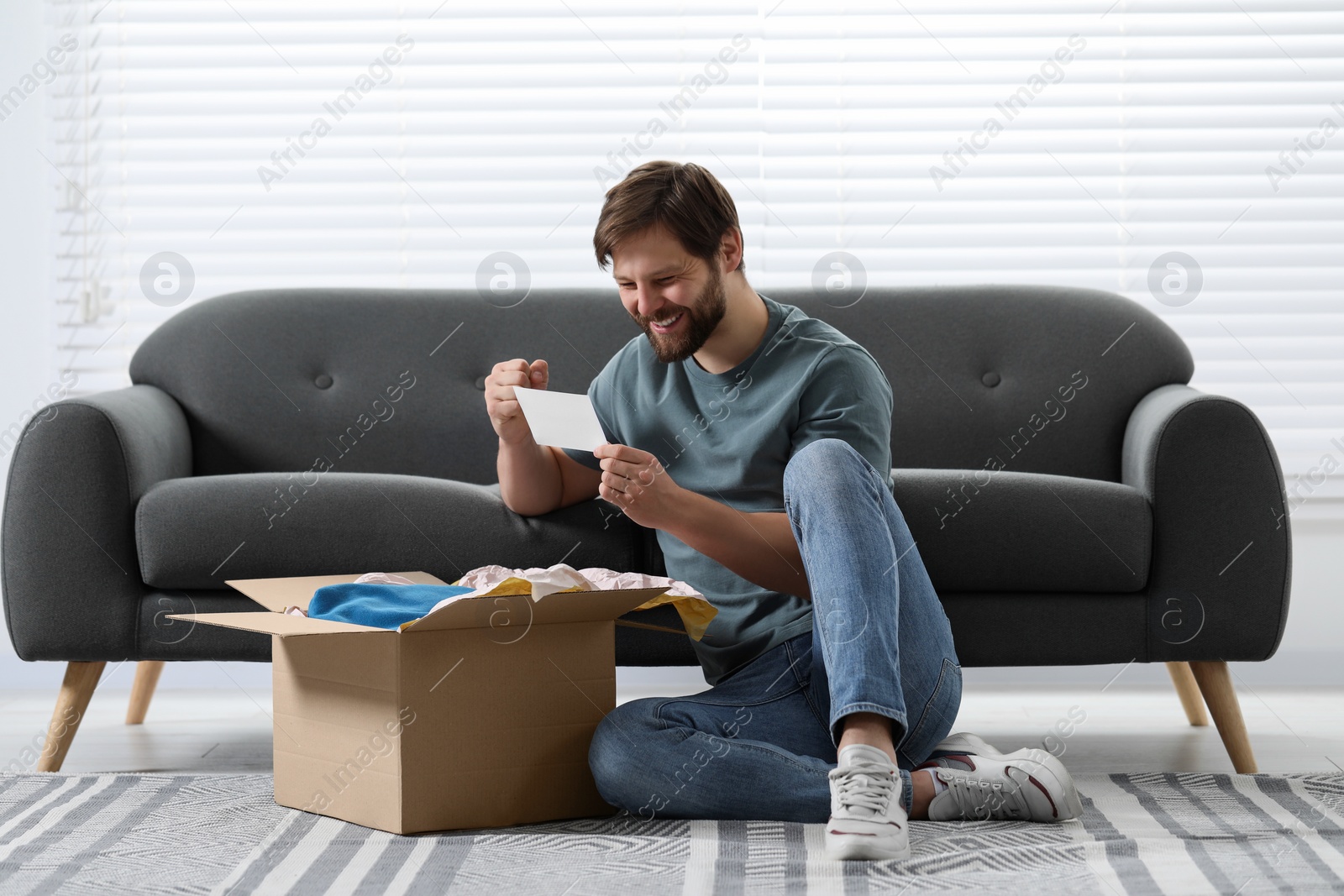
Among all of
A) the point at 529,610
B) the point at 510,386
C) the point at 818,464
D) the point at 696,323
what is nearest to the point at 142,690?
the point at 510,386

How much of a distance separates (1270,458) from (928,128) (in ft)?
4.22

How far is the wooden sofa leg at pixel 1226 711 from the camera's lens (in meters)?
1.70

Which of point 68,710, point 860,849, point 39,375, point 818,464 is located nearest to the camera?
point 860,849

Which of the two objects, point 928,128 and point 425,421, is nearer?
point 425,421

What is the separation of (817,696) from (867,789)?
8.4 inches

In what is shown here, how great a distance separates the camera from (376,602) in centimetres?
133

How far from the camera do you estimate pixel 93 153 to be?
273cm

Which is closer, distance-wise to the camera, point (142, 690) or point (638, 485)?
point (638, 485)

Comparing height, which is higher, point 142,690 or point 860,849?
point 860,849

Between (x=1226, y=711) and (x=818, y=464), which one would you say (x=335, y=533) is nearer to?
(x=818, y=464)

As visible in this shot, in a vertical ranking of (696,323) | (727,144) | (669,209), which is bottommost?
(696,323)


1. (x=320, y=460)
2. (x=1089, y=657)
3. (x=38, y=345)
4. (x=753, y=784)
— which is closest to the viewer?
(x=753, y=784)

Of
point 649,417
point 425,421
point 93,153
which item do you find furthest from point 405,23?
point 649,417

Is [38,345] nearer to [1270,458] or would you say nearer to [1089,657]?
[1089,657]
